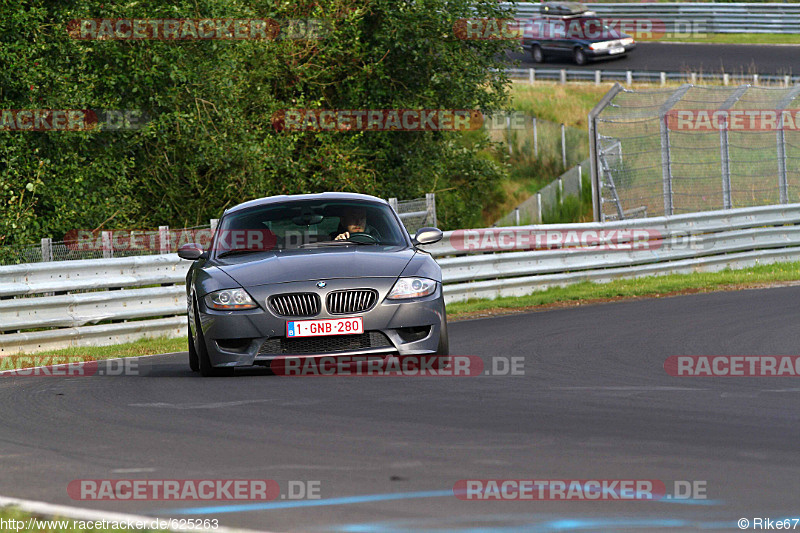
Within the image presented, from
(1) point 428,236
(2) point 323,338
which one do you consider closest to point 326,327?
(2) point 323,338

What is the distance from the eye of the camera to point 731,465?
5582 mm

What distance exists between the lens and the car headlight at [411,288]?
9.27m

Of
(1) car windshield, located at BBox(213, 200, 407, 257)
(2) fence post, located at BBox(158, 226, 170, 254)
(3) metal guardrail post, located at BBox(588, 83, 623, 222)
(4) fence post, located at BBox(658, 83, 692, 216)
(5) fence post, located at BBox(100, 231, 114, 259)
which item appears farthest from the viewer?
(4) fence post, located at BBox(658, 83, 692, 216)

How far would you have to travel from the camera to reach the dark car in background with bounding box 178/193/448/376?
9125mm

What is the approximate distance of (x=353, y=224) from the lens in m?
10.7

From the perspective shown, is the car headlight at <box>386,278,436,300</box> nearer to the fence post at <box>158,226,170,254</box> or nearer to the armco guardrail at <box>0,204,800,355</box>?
the armco guardrail at <box>0,204,800,355</box>

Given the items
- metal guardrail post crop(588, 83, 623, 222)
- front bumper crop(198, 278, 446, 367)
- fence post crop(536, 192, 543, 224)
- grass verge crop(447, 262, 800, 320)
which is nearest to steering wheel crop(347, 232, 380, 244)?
front bumper crop(198, 278, 446, 367)

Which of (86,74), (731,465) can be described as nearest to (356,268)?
(731,465)

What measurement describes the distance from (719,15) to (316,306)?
42.1 m

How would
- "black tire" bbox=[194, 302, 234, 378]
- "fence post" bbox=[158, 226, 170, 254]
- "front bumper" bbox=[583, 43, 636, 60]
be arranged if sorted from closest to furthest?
"black tire" bbox=[194, 302, 234, 378] → "fence post" bbox=[158, 226, 170, 254] → "front bumper" bbox=[583, 43, 636, 60]

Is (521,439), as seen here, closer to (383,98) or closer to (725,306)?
(725,306)

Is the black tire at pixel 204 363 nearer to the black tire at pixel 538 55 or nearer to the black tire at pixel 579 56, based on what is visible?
the black tire at pixel 579 56

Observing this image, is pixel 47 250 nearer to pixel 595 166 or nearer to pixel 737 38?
pixel 595 166

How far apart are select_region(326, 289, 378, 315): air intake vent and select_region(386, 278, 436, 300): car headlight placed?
14 centimetres
